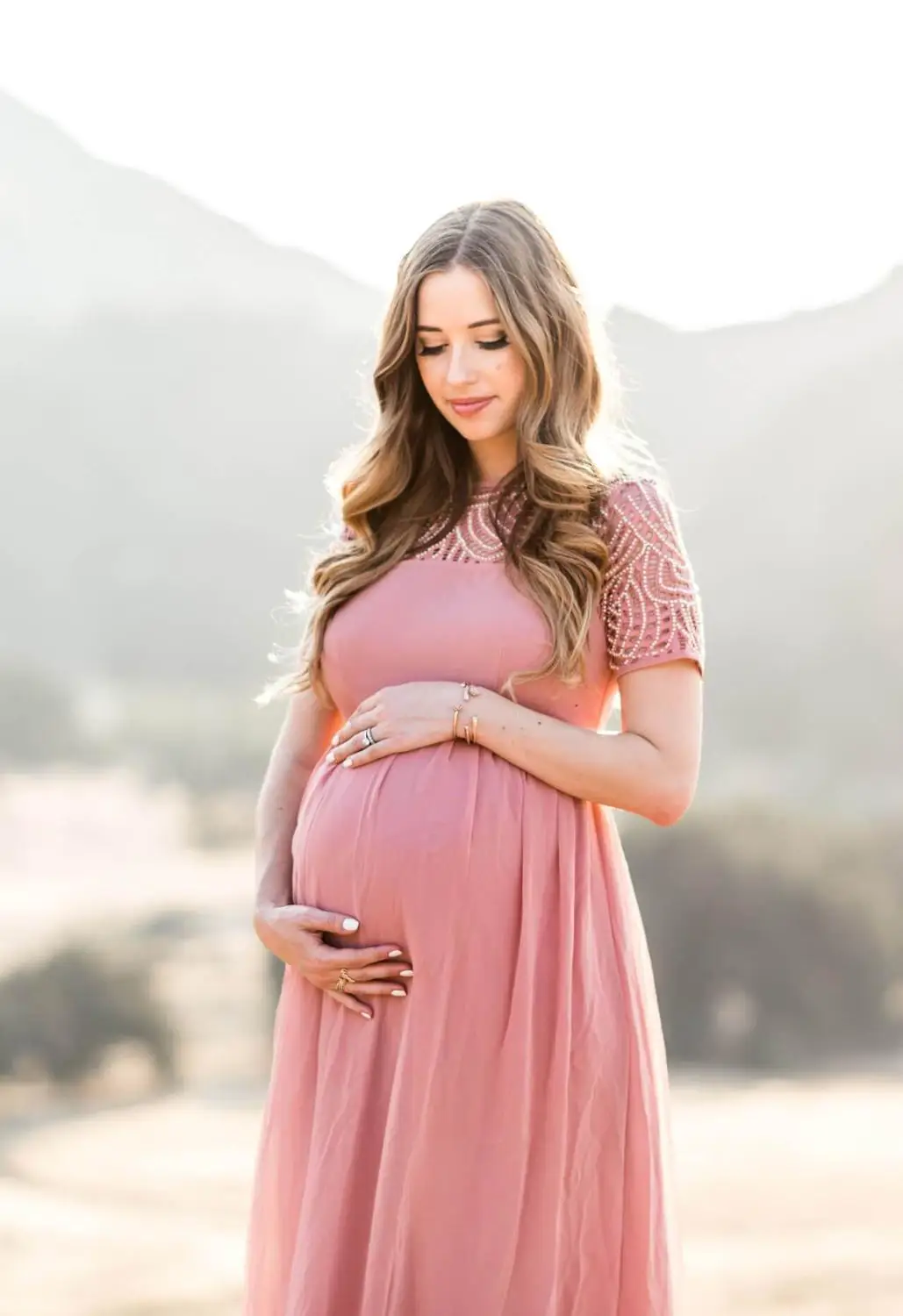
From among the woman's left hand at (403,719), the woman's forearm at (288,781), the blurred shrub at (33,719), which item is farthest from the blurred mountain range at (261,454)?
the woman's left hand at (403,719)

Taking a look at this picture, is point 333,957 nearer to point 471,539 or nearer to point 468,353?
point 471,539

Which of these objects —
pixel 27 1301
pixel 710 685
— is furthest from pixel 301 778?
pixel 710 685

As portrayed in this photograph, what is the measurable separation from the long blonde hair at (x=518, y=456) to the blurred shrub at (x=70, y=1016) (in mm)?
7240

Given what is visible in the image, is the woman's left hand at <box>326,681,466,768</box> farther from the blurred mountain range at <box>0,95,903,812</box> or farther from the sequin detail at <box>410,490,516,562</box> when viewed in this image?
the blurred mountain range at <box>0,95,903,812</box>

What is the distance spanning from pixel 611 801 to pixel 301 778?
1.80 ft

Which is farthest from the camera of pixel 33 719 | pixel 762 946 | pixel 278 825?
pixel 33 719

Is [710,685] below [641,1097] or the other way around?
the other way around

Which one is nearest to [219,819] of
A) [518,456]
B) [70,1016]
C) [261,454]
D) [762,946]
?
[261,454]

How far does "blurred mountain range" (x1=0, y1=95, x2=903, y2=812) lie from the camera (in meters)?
12.6

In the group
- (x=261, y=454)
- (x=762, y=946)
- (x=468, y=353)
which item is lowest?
(x=762, y=946)

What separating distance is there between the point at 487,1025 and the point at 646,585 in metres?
0.61

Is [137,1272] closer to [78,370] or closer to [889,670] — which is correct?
[889,670]

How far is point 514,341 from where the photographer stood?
7.50 ft

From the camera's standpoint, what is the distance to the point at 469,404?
2.33 m
